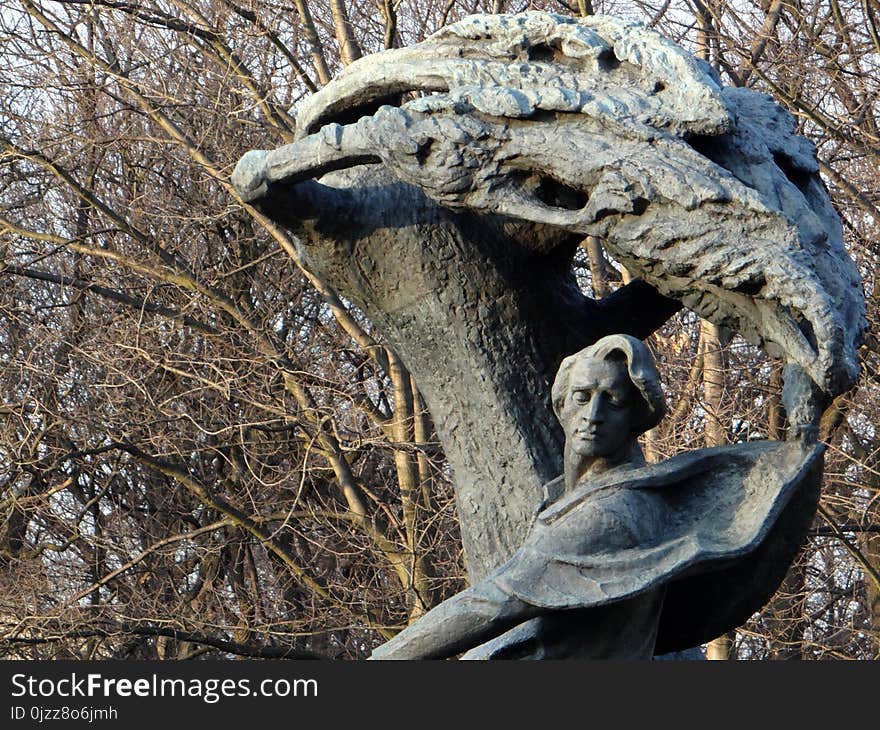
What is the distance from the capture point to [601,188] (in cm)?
372

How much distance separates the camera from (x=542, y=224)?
13.5ft

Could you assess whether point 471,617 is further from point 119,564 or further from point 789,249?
point 119,564

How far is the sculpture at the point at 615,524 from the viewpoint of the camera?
3.55m

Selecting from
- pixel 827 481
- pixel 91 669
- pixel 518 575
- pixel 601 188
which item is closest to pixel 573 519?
pixel 518 575

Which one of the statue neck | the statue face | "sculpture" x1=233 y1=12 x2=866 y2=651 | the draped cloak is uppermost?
"sculpture" x1=233 y1=12 x2=866 y2=651

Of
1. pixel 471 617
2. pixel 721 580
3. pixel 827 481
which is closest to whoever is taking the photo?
pixel 471 617

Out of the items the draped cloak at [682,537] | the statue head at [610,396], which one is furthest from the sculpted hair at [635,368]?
the draped cloak at [682,537]

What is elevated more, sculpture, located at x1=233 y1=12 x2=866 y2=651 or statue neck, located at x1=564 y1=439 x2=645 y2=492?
sculpture, located at x1=233 y1=12 x2=866 y2=651

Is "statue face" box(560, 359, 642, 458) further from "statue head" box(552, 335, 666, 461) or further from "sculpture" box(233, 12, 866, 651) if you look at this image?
"sculpture" box(233, 12, 866, 651)

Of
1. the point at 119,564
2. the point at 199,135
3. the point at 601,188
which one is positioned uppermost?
the point at 199,135

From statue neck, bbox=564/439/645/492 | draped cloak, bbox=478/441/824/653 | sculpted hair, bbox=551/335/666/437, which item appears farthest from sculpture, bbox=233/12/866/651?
statue neck, bbox=564/439/645/492

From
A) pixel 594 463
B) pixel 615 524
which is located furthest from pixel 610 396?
pixel 615 524

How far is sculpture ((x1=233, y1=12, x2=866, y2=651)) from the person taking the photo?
3648 mm

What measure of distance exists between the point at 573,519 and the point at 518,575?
0.17 meters
